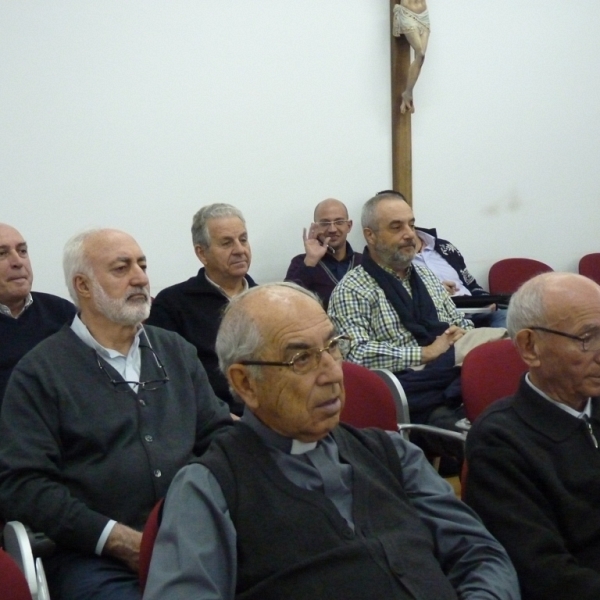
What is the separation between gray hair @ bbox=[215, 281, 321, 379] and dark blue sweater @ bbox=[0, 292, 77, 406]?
1.26 meters

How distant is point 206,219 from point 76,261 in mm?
1137

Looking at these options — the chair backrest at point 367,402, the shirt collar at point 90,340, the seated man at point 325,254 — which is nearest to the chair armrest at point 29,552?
the shirt collar at point 90,340

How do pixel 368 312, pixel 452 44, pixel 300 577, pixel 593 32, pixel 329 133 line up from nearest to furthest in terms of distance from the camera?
pixel 300 577 → pixel 368 312 → pixel 329 133 → pixel 452 44 → pixel 593 32

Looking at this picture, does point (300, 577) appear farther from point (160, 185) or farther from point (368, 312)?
point (160, 185)

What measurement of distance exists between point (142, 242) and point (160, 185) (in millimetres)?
303

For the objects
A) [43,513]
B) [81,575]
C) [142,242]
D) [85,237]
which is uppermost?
[85,237]

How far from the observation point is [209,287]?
3277 mm

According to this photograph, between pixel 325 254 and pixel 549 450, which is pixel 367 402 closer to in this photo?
pixel 549 450

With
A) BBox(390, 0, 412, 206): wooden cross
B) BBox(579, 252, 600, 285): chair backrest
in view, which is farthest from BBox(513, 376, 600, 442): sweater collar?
BBox(579, 252, 600, 285): chair backrest

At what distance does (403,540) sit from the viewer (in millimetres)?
1566

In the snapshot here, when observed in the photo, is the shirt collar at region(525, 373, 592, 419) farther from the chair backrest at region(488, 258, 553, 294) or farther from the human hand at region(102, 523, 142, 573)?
the chair backrest at region(488, 258, 553, 294)

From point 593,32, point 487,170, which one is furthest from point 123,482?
point 593,32

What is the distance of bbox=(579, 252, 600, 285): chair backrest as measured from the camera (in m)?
5.48

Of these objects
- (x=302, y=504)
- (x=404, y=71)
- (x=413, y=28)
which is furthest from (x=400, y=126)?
(x=302, y=504)
